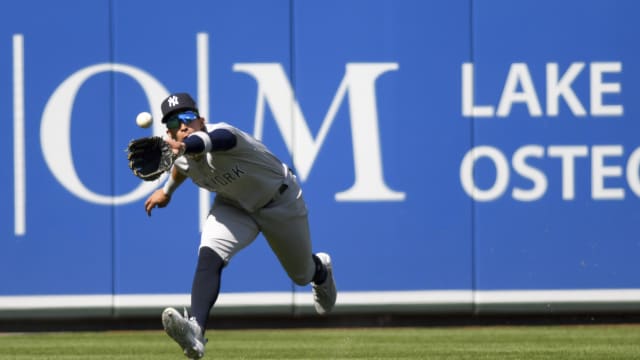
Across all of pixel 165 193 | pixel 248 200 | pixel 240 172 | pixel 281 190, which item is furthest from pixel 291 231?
pixel 165 193

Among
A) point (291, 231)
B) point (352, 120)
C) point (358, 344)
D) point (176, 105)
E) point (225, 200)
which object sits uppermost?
point (352, 120)

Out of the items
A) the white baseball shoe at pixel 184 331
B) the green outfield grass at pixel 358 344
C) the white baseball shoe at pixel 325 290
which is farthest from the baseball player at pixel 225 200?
the green outfield grass at pixel 358 344

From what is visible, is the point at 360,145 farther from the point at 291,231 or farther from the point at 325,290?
the point at 291,231

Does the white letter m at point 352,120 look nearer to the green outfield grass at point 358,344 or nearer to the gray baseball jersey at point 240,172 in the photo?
the green outfield grass at point 358,344

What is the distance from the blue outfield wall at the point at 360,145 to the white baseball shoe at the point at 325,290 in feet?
→ 9.65

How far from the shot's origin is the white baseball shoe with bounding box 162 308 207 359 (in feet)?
20.8

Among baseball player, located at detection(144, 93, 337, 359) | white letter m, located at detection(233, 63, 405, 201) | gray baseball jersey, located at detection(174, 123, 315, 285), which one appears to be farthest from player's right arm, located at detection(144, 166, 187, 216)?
white letter m, located at detection(233, 63, 405, 201)

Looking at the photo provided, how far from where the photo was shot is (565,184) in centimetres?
1138

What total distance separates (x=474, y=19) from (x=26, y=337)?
14.3 feet

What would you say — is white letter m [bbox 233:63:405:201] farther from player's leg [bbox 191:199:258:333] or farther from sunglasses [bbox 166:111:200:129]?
sunglasses [bbox 166:111:200:129]

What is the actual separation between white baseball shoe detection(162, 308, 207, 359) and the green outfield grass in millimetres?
1792

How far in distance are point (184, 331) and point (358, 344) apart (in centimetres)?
326

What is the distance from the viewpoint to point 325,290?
8.19 meters

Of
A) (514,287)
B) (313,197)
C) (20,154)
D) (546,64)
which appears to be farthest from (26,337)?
(546,64)
